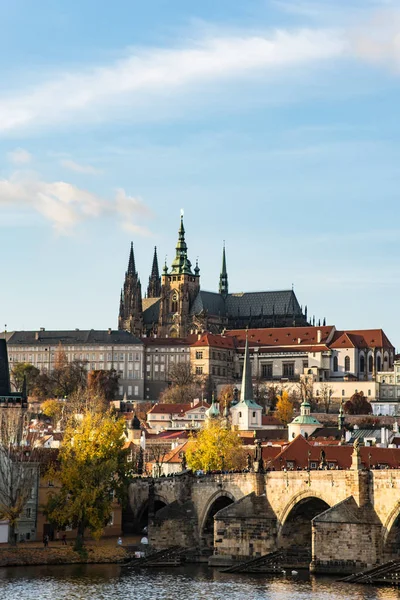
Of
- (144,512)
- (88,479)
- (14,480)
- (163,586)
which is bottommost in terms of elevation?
(163,586)

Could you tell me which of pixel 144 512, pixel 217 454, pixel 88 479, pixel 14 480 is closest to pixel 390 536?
pixel 88 479

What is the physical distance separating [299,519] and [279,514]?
1.23 meters

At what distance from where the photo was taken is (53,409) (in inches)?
7480

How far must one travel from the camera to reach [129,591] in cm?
6969

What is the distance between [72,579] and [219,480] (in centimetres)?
1450

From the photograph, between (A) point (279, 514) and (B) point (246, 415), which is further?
(B) point (246, 415)

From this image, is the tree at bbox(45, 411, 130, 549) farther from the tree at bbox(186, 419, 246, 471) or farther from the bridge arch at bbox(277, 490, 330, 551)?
the tree at bbox(186, 419, 246, 471)

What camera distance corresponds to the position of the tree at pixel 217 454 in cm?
10031

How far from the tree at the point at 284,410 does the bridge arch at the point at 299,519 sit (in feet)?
335

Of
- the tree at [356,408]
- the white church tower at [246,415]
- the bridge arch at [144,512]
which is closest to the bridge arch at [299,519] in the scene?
the bridge arch at [144,512]

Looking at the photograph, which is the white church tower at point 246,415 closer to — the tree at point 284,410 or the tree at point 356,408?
the tree at point 284,410

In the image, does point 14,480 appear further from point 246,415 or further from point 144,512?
point 246,415

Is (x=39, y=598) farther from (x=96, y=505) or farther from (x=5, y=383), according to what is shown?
(x=5, y=383)

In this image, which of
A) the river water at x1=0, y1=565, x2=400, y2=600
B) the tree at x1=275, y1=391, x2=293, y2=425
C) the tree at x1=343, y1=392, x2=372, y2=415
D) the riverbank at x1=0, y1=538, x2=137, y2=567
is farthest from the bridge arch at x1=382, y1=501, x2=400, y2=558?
the tree at x1=343, y1=392, x2=372, y2=415
